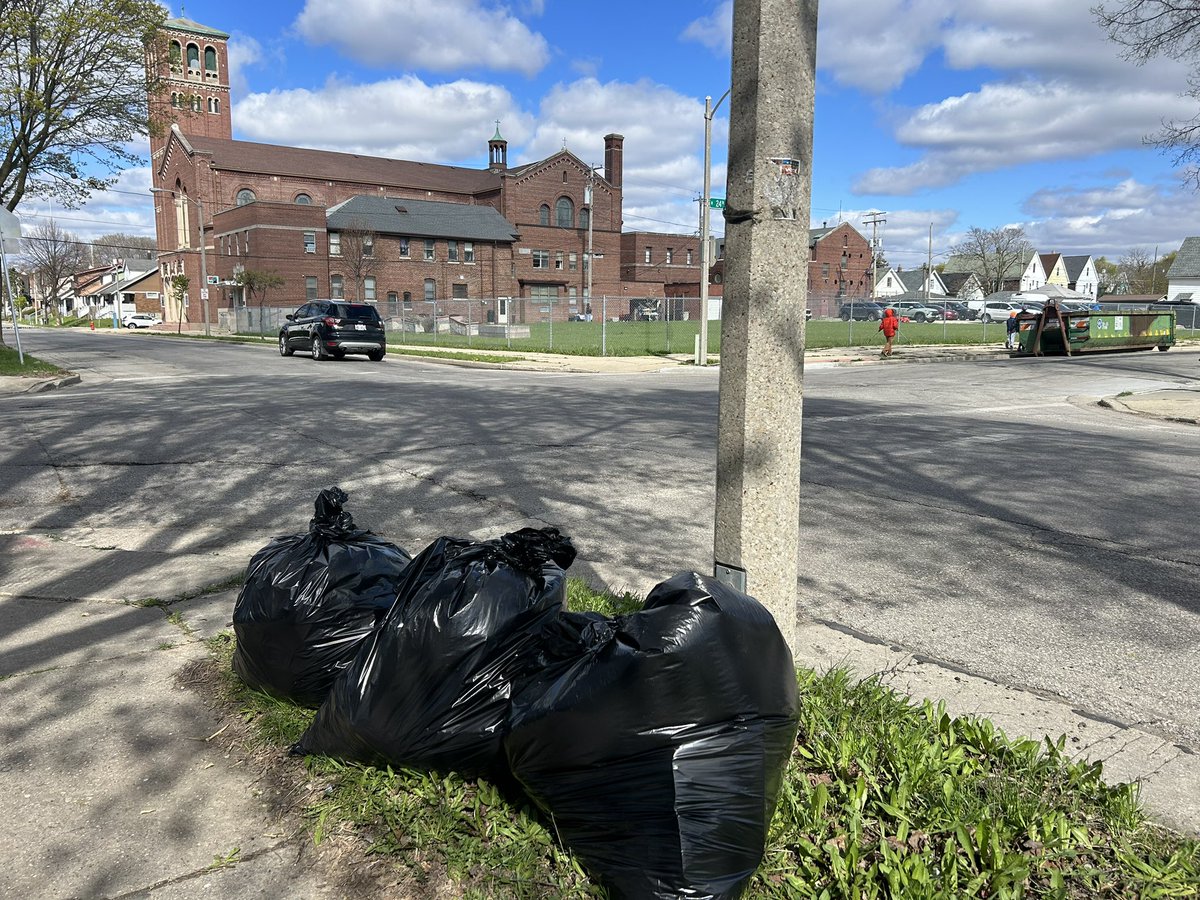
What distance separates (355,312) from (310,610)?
23.5 metres

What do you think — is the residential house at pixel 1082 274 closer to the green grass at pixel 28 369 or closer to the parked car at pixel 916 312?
the parked car at pixel 916 312

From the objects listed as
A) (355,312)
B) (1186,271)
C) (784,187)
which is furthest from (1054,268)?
(784,187)

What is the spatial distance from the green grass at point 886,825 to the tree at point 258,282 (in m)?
54.4

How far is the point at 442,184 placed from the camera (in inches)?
3004

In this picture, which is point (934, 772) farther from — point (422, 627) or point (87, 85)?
point (87, 85)

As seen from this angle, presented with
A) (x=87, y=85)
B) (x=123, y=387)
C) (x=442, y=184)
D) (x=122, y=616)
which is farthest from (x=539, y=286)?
(x=122, y=616)

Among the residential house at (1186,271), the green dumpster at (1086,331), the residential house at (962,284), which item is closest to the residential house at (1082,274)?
the residential house at (962,284)

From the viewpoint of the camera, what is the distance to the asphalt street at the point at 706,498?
408cm

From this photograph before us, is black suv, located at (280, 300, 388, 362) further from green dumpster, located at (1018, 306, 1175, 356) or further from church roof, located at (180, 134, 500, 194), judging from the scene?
church roof, located at (180, 134, 500, 194)

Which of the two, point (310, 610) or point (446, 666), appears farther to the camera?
point (310, 610)

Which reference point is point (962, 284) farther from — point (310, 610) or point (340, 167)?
point (310, 610)

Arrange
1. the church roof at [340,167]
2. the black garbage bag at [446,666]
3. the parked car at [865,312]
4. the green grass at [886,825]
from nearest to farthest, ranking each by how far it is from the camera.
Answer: the green grass at [886,825] < the black garbage bag at [446,666] < the parked car at [865,312] < the church roof at [340,167]

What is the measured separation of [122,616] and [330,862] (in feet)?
8.35

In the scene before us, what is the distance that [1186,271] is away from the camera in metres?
89.8
